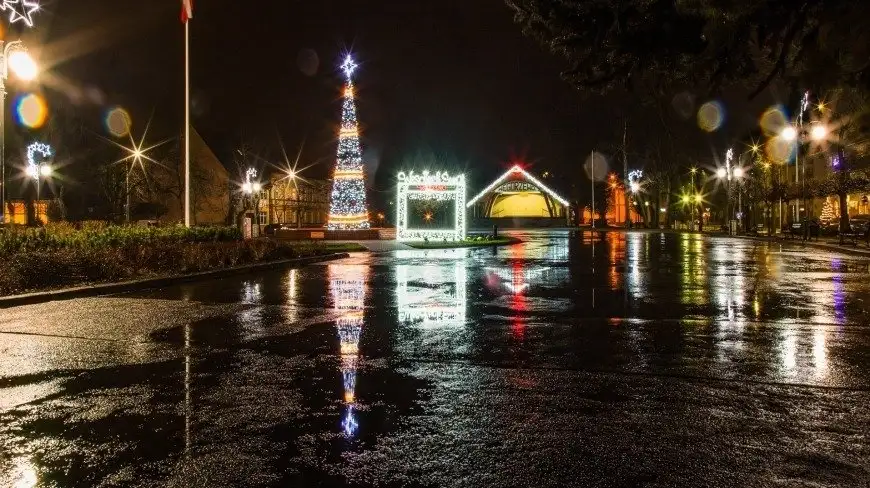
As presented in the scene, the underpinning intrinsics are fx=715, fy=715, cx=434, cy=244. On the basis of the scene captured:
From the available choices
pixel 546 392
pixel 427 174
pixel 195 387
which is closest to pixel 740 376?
pixel 546 392

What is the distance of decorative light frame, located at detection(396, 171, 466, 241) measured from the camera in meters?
44.5

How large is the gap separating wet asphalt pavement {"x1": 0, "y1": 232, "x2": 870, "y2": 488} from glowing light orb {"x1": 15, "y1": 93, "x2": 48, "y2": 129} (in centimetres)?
3969

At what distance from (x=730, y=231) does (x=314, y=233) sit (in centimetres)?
3487

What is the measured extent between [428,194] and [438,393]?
3836cm

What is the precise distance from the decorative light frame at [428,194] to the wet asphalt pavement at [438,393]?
1206 inches

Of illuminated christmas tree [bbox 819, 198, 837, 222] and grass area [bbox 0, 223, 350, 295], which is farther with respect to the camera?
illuminated christmas tree [bbox 819, 198, 837, 222]

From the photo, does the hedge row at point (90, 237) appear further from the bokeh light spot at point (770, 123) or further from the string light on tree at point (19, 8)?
the bokeh light spot at point (770, 123)

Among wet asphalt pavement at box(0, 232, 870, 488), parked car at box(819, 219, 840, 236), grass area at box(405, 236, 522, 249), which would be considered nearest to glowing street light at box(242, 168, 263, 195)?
grass area at box(405, 236, 522, 249)

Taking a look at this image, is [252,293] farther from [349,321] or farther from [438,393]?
[438,393]

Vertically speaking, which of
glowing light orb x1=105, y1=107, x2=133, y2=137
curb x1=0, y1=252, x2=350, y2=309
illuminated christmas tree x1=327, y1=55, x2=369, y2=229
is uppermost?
glowing light orb x1=105, y1=107, x2=133, y2=137

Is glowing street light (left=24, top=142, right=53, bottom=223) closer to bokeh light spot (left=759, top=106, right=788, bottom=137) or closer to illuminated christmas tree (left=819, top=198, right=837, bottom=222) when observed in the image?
illuminated christmas tree (left=819, top=198, right=837, bottom=222)

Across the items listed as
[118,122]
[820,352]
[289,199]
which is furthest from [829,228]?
[118,122]

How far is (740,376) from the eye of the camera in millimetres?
7430

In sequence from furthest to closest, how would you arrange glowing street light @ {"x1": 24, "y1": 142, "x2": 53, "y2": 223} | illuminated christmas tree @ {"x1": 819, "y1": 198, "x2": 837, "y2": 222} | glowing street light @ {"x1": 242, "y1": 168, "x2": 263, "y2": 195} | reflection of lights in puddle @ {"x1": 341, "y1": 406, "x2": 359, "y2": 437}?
illuminated christmas tree @ {"x1": 819, "y1": 198, "x2": 837, "y2": 222}
glowing street light @ {"x1": 242, "y1": 168, "x2": 263, "y2": 195}
glowing street light @ {"x1": 24, "y1": 142, "x2": 53, "y2": 223}
reflection of lights in puddle @ {"x1": 341, "y1": 406, "x2": 359, "y2": 437}
